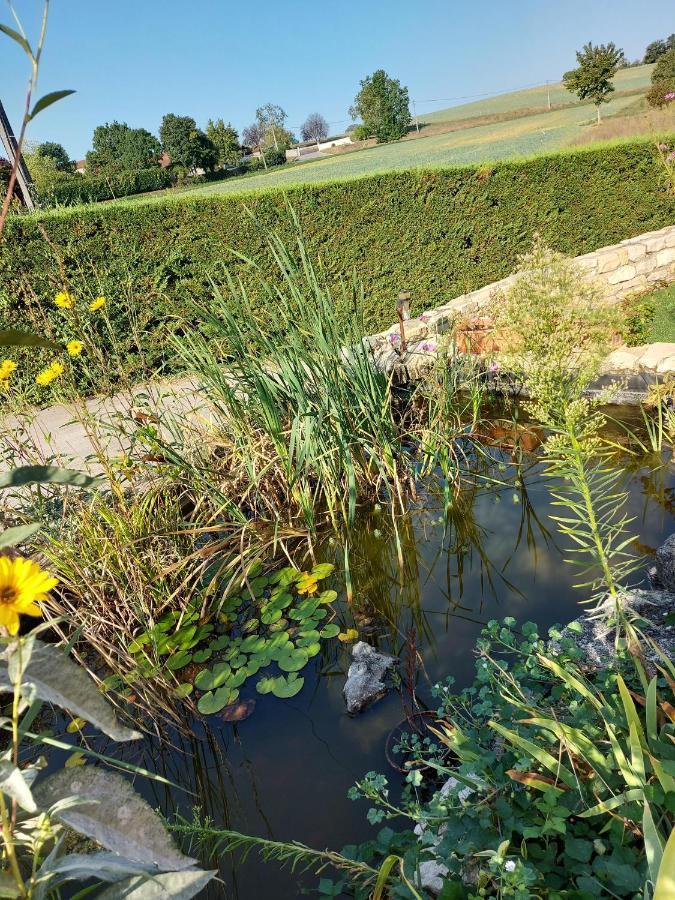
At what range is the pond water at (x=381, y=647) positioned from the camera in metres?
1.67

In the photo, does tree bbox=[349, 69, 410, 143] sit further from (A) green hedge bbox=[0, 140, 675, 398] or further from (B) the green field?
(A) green hedge bbox=[0, 140, 675, 398]

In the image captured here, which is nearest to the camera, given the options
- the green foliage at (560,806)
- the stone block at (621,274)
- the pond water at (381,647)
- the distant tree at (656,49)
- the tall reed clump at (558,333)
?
the green foliage at (560,806)

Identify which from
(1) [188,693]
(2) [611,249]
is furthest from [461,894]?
(2) [611,249]

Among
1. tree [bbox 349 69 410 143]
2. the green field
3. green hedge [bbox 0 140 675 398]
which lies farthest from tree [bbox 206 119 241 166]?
green hedge [bbox 0 140 675 398]

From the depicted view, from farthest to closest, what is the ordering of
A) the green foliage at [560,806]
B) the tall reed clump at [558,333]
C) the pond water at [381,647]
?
1. the pond water at [381,647]
2. the tall reed clump at [558,333]
3. the green foliage at [560,806]

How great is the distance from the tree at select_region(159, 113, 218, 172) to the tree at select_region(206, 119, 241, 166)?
0.70 meters

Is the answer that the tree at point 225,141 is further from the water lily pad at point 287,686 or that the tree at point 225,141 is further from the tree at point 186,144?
the water lily pad at point 287,686

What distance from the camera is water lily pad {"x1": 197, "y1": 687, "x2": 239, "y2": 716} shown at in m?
2.01

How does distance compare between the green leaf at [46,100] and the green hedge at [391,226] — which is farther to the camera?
the green hedge at [391,226]

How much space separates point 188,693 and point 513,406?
2814mm

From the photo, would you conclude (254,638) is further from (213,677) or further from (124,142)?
(124,142)

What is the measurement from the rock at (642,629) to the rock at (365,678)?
0.60 metres

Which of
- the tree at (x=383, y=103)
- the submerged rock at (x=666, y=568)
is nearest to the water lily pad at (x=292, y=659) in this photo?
the submerged rock at (x=666, y=568)

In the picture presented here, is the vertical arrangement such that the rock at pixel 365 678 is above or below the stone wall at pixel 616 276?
below
